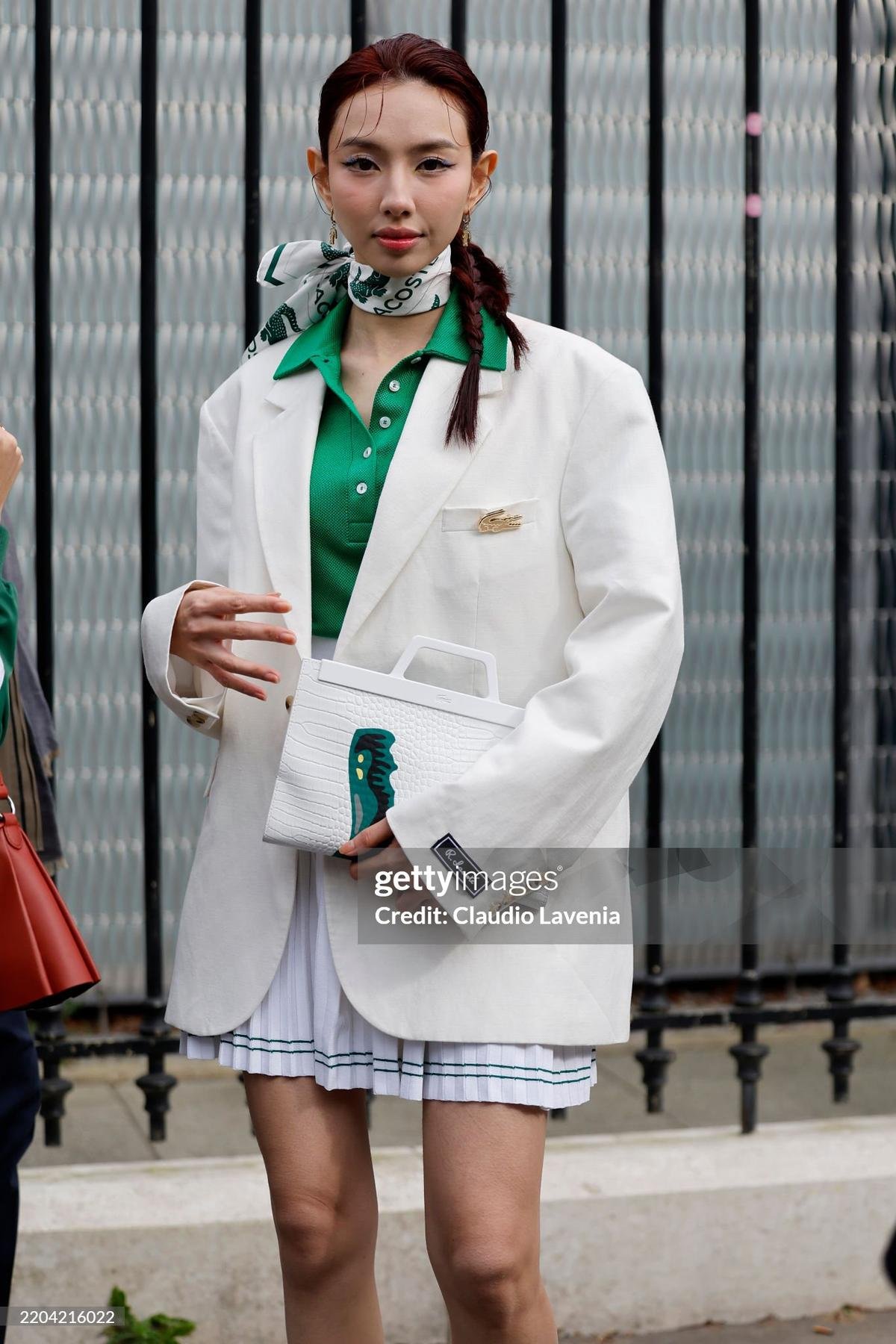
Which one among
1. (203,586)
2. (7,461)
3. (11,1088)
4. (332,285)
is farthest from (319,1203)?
(332,285)

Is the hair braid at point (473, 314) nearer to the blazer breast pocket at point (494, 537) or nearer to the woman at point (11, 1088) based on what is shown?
the blazer breast pocket at point (494, 537)

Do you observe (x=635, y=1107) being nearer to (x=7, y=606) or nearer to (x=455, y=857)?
(x=455, y=857)

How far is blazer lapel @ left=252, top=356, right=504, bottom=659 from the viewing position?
2281mm

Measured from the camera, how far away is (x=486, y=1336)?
2240mm

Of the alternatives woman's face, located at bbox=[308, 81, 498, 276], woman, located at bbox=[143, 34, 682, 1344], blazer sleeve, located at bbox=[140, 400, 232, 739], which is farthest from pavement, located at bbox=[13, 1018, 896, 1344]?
woman's face, located at bbox=[308, 81, 498, 276]

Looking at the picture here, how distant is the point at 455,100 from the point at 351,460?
1.81ft

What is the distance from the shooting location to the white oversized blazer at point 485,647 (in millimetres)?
2176

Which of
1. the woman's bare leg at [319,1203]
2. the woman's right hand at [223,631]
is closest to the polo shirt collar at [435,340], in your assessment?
the woman's right hand at [223,631]

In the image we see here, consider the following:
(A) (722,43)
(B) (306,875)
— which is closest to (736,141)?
(A) (722,43)

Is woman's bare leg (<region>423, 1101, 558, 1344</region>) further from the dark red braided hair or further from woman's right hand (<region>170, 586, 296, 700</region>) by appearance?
the dark red braided hair

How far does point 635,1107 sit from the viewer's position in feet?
13.7

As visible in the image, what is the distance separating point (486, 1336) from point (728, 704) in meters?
2.74

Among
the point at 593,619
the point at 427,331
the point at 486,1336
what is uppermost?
the point at 427,331

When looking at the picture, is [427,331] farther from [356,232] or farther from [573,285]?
[573,285]
